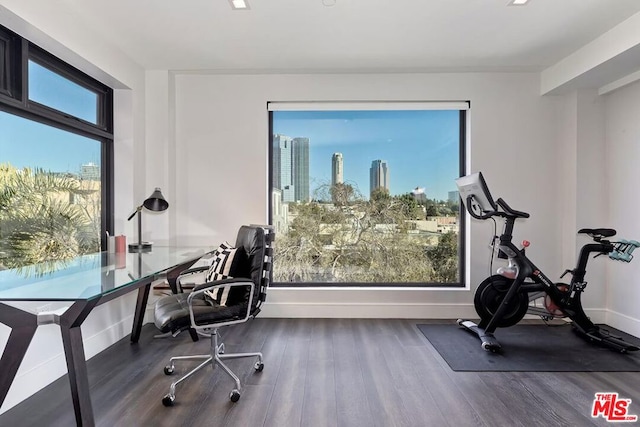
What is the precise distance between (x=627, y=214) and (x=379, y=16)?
3054 millimetres

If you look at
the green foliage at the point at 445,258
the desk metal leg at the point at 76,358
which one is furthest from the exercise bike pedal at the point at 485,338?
the desk metal leg at the point at 76,358

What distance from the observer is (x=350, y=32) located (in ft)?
9.18

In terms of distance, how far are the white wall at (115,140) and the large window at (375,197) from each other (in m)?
1.41

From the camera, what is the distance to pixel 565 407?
2.02 meters

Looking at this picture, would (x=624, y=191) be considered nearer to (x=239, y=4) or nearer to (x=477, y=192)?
(x=477, y=192)

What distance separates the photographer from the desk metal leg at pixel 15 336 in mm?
1603

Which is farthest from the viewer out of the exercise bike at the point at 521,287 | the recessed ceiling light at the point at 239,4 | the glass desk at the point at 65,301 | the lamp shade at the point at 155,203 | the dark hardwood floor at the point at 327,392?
the lamp shade at the point at 155,203

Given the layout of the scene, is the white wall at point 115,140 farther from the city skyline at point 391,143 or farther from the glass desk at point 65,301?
the city skyline at point 391,143

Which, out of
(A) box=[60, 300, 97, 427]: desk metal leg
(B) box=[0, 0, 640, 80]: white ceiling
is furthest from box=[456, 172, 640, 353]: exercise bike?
(A) box=[60, 300, 97, 427]: desk metal leg

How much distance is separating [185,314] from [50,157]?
1.74 m

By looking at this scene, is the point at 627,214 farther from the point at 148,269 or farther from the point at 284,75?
the point at 148,269

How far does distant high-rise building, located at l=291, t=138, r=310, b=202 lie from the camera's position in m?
3.89

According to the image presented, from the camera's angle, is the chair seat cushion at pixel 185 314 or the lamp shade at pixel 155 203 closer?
the chair seat cushion at pixel 185 314

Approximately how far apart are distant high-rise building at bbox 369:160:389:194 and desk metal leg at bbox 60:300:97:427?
2941 mm
